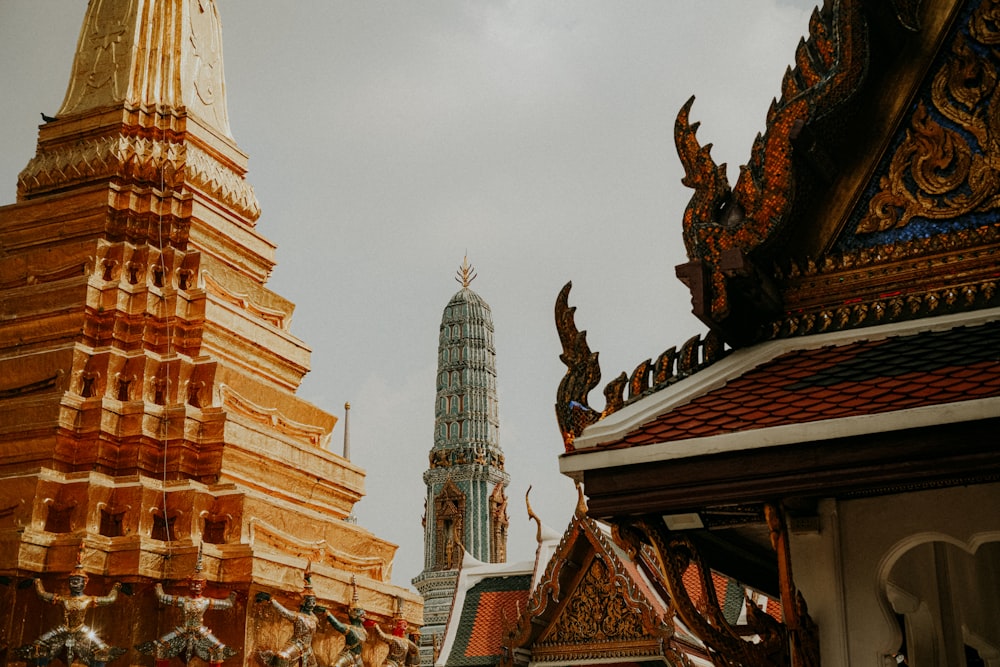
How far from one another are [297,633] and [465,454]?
A: 22.6 metres

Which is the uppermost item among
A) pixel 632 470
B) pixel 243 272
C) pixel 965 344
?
pixel 243 272

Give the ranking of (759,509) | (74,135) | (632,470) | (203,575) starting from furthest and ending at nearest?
1. (74,135)
2. (203,575)
3. (759,509)
4. (632,470)

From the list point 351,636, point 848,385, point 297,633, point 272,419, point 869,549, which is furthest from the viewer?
point 272,419

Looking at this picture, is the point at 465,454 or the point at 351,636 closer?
the point at 351,636

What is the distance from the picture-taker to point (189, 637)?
789cm

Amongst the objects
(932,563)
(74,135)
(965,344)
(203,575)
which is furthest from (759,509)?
(74,135)

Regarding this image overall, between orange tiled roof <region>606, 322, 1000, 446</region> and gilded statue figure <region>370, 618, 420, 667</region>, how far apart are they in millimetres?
7050

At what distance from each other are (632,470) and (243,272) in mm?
8818

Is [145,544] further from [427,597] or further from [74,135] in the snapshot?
[427,597]

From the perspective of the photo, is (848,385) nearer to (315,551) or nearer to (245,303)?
(315,551)

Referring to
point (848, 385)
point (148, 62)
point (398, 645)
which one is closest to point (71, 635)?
point (398, 645)

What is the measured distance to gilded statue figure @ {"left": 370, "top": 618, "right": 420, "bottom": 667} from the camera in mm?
9680

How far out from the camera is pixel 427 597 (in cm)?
2850

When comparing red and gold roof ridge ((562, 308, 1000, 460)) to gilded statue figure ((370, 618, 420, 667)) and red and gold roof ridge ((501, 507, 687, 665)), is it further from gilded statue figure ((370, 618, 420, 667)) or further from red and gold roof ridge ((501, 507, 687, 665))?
gilded statue figure ((370, 618, 420, 667))
